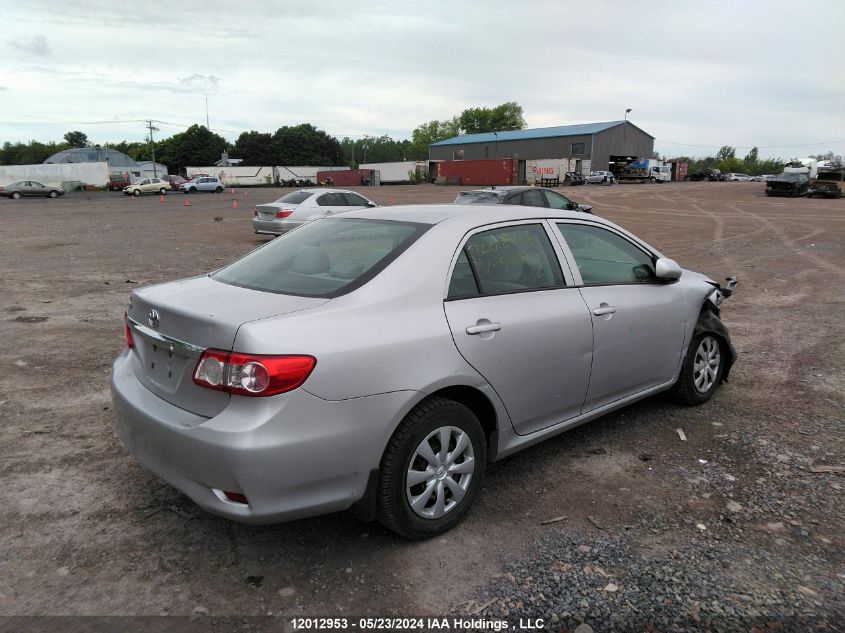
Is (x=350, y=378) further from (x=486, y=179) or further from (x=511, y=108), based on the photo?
(x=511, y=108)

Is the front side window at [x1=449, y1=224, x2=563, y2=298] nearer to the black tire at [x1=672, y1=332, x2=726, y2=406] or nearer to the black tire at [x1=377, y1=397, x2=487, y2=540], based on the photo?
the black tire at [x1=377, y1=397, x2=487, y2=540]

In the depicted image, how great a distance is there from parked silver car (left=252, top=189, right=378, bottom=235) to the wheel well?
41.7ft

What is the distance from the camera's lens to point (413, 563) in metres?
2.89

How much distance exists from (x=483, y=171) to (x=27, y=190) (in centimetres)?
4189

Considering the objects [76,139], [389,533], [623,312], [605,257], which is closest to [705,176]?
[605,257]

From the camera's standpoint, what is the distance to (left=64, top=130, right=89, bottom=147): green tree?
140 metres

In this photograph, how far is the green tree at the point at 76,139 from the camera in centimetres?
14050

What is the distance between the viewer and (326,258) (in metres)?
3.42

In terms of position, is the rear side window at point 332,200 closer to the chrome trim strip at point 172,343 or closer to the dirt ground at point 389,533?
the dirt ground at point 389,533

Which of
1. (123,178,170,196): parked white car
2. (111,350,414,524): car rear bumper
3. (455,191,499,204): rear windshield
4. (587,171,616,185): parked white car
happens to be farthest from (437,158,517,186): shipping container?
(111,350,414,524): car rear bumper

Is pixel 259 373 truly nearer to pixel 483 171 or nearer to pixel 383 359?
pixel 383 359

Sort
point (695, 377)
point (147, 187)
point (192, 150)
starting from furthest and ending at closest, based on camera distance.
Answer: point (192, 150), point (147, 187), point (695, 377)

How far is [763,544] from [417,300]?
210 cm

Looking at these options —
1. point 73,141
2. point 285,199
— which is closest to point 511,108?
point 73,141
